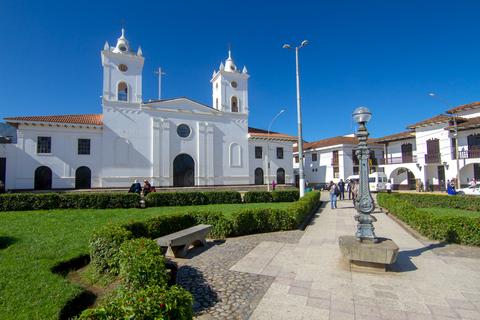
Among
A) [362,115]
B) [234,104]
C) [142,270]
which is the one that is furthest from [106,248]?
[234,104]

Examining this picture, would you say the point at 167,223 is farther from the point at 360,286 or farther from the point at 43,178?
the point at 43,178

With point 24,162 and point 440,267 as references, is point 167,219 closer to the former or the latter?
point 440,267

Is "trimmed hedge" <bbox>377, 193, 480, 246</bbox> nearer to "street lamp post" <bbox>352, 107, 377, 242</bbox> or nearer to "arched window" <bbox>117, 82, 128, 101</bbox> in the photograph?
"street lamp post" <bbox>352, 107, 377, 242</bbox>

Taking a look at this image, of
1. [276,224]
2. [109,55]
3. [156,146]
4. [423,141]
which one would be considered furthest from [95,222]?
[423,141]

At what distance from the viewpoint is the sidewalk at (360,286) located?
154 inches

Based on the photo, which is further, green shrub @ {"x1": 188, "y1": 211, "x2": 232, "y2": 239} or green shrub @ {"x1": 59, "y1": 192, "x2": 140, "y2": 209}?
green shrub @ {"x1": 59, "y1": 192, "x2": 140, "y2": 209}

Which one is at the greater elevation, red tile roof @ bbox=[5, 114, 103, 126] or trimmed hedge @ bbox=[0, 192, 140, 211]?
red tile roof @ bbox=[5, 114, 103, 126]

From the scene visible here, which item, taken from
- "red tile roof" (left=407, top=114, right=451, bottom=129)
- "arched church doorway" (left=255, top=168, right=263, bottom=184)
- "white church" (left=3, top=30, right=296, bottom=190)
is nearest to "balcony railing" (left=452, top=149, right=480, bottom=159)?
A: "red tile roof" (left=407, top=114, right=451, bottom=129)

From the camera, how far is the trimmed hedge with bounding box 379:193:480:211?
53.1 ft

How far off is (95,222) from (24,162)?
803 inches

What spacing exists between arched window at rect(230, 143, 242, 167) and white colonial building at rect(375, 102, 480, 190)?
19821mm

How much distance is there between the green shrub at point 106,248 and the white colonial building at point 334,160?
36.8 m

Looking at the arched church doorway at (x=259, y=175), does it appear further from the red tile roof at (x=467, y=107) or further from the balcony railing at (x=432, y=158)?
the red tile roof at (x=467, y=107)

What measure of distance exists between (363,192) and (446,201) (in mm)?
15803
